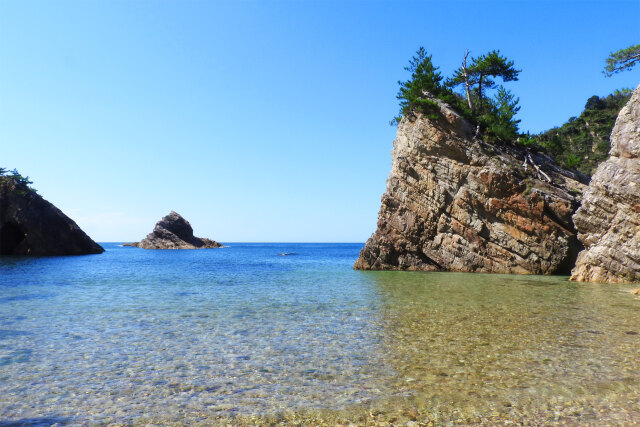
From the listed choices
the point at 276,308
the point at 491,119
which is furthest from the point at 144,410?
the point at 491,119

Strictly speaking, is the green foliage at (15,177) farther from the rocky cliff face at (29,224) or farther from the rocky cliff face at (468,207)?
the rocky cliff face at (468,207)

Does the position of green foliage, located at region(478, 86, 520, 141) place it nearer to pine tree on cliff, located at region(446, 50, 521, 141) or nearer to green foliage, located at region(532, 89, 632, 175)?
pine tree on cliff, located at region(446, 50, 521, 141)

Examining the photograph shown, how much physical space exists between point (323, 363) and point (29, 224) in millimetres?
78021

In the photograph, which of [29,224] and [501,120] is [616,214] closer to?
[501,120]

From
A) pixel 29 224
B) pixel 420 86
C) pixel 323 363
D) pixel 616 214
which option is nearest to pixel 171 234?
pixel 29 224

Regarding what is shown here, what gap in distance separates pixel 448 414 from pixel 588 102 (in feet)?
355

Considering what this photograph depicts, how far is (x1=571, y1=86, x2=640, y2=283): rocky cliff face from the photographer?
25.8 m

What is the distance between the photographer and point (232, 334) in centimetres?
1197

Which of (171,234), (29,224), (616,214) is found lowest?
(171,234)

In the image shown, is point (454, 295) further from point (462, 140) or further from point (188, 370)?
point (462, 140)

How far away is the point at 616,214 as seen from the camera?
2697cm

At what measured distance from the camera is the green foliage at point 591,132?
66875 millimetres

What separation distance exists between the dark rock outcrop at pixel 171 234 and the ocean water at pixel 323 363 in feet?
378

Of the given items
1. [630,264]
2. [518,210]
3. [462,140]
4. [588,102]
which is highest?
[588,102]
